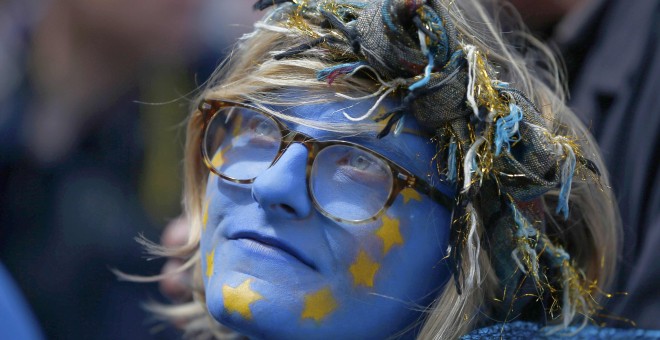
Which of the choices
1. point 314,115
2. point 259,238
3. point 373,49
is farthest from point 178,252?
point 373,49

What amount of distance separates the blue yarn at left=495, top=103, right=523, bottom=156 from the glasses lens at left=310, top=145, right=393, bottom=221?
0.19 meters

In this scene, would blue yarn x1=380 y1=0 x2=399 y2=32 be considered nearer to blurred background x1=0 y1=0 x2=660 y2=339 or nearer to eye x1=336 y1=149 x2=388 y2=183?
eye x1=336 y1=149 x2=388 y2=183

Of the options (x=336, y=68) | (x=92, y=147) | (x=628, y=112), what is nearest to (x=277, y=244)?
(x=336, y=68)

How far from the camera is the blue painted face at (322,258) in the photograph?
1.28 m

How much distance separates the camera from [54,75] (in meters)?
A: 2.31

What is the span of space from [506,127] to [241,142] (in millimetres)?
487

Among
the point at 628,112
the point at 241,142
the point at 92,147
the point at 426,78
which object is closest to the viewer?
the point at 426,78

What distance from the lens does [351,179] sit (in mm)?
1310

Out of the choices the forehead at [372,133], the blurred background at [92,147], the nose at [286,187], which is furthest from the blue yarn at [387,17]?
the blurred background at [92,147]

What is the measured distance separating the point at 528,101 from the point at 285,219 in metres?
0.46

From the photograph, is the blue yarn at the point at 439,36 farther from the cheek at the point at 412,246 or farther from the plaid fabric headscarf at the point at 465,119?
the cheek at the point at 412,246

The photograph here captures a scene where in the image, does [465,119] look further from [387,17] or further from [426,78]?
[387,17]

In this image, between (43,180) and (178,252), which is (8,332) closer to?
(178,252)

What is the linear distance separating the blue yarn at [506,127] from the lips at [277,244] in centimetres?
36
